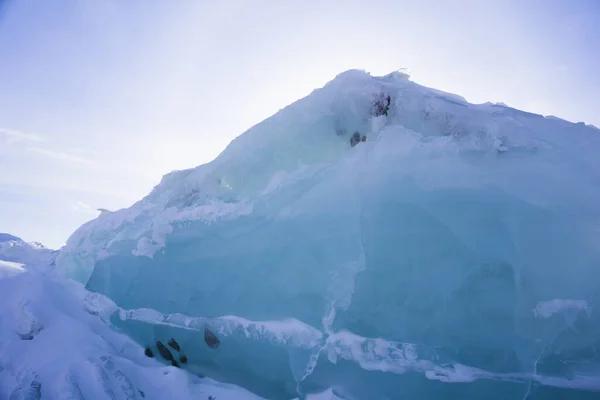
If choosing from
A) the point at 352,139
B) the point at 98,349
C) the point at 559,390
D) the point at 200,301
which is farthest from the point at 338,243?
the point at 98,349

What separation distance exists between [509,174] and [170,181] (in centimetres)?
545

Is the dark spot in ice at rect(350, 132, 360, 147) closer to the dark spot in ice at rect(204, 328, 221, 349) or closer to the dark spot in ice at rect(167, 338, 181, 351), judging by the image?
the dark spot in ice at rect(204, 328, 221, 349)

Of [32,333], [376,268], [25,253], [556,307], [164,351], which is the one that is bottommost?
[556,307]

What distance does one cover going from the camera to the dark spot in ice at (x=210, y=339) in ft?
15.5

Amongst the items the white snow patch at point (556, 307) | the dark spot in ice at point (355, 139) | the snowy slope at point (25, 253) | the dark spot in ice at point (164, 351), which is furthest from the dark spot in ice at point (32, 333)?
the snowy slope at point (25, 253)

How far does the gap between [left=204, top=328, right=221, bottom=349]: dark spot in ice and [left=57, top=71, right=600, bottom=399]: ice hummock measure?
80mm

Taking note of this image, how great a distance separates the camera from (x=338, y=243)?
14.3 feet

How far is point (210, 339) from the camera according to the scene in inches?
188

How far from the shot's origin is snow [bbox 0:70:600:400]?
3676 mm

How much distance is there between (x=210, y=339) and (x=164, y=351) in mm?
817

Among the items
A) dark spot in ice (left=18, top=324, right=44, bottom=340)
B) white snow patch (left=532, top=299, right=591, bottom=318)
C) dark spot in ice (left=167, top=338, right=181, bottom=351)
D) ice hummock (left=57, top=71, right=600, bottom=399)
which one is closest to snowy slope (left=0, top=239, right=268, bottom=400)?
dark spot in ice (left=18, top=324, right=44, bottom=340)

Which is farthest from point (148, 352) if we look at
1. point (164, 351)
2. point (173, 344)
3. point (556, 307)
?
point (556, 307)

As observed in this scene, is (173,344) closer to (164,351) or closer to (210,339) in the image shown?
(164,351)

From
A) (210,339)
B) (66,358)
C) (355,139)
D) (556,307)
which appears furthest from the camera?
(210,339)
